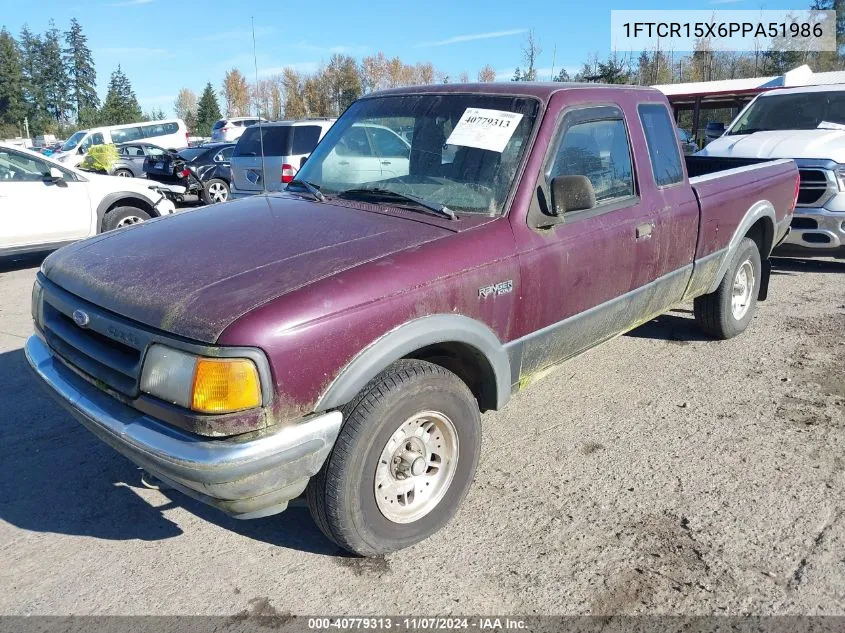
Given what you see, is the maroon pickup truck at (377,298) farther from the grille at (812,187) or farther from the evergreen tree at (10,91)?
the evergreen tree at (10,91)

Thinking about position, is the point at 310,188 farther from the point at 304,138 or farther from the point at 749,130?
the point at 304,138

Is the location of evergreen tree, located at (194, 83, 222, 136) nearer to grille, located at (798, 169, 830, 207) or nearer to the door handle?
grille, located at (798, 169, 830, 207)

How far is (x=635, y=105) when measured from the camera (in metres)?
4.10

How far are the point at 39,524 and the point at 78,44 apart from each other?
324ft

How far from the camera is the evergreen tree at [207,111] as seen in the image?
54312 millimetres

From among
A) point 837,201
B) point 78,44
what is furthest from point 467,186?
point 78,44

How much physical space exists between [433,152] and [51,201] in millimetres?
6962

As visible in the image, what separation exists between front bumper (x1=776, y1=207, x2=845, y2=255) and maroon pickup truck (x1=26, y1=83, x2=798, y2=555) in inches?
142

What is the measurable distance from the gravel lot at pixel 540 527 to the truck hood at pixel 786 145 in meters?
3.70

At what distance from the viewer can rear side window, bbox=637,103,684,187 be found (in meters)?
4.17

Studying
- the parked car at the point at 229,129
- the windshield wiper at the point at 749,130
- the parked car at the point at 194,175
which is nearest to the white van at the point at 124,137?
the parked car at the point at 229,129

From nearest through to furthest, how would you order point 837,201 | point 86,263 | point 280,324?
point 280,324 → point 86,263 → point 837,201

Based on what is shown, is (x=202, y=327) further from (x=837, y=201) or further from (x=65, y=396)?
(x=837, y=201)

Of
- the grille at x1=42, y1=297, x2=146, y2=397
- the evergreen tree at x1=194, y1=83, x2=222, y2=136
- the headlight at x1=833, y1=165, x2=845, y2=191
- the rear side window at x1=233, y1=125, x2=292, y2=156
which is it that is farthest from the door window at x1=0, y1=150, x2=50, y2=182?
the evergreen tree at x1=194, y1=83, x2=222, y2=136
